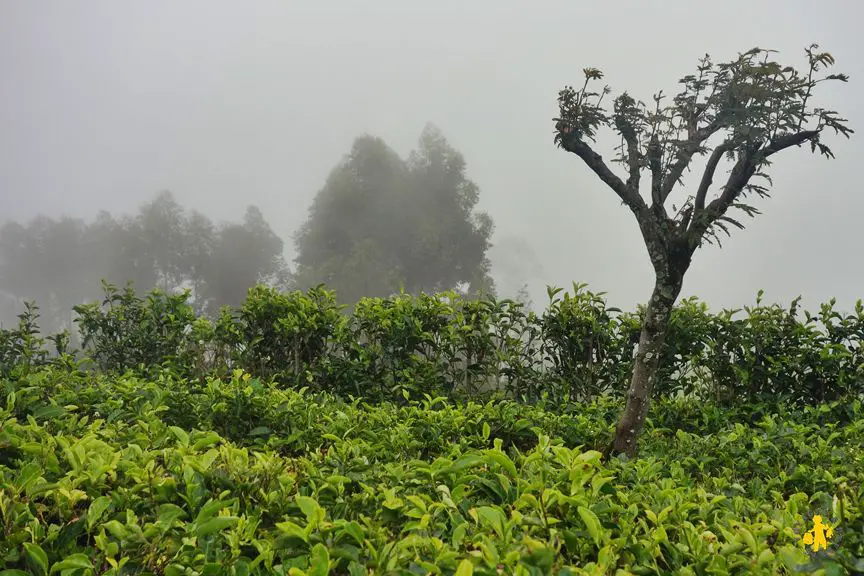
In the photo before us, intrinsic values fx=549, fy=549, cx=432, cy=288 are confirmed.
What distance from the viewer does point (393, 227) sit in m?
44.1

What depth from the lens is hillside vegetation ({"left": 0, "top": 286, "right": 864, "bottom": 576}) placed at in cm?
184

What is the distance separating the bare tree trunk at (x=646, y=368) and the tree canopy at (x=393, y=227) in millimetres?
35652

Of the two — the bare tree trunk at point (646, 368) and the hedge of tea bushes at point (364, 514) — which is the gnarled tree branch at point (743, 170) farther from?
the hedge of tea bushes at point (364, 514)

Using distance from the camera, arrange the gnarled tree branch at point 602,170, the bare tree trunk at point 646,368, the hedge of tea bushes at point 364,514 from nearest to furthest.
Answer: the hedge of tea bushes at point 364,514, the bare tree trunk at point 646,368, the gnarled tree branch at point 602,170

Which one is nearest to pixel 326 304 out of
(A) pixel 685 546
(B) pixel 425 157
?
(A) pixel 685 546

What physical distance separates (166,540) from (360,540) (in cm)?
72

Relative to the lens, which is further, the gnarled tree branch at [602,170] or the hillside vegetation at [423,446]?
the gnarled tree branch at [602,170]

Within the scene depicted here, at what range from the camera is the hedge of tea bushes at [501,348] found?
20.4 ft

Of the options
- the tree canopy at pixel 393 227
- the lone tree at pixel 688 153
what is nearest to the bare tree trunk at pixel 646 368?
the lone tree at pixel 688 153

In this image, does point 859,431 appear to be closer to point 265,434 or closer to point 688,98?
point 688,98

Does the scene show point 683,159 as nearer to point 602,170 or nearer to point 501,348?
point 602,170

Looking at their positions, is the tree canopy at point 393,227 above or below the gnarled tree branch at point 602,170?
above

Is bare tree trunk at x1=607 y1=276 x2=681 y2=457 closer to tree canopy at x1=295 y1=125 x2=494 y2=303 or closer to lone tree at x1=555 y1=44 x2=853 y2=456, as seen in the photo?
lone tree at x1=555 y1=44 x2=853 y2=456

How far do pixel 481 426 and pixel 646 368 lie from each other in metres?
1.61
